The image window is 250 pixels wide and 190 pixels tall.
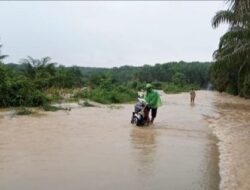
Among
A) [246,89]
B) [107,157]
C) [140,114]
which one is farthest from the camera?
[246,89]

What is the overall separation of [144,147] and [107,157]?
6.35 ft

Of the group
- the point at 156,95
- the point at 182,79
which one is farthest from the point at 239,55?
the point at 182,79

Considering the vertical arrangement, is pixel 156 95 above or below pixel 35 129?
above

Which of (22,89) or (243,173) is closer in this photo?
(243,173)

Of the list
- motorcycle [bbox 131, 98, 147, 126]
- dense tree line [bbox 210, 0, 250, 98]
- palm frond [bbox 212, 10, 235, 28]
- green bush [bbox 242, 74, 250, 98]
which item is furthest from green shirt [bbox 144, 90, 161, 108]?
green bush [bbox 242, 74, 250, 98]

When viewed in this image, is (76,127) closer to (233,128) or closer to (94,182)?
(233,128)

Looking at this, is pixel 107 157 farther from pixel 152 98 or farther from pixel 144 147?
pixel 152 98

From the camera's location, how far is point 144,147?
11945mm

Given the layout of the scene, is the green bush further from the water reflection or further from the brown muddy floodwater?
the water reflection

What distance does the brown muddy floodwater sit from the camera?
26.0 ft

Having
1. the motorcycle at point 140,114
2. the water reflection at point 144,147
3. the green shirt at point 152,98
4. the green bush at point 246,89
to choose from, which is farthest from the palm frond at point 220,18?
the water reflection at point 144,147

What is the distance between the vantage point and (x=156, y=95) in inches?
656

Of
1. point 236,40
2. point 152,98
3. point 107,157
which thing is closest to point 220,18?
point 236,40

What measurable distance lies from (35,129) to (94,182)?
7.53m
